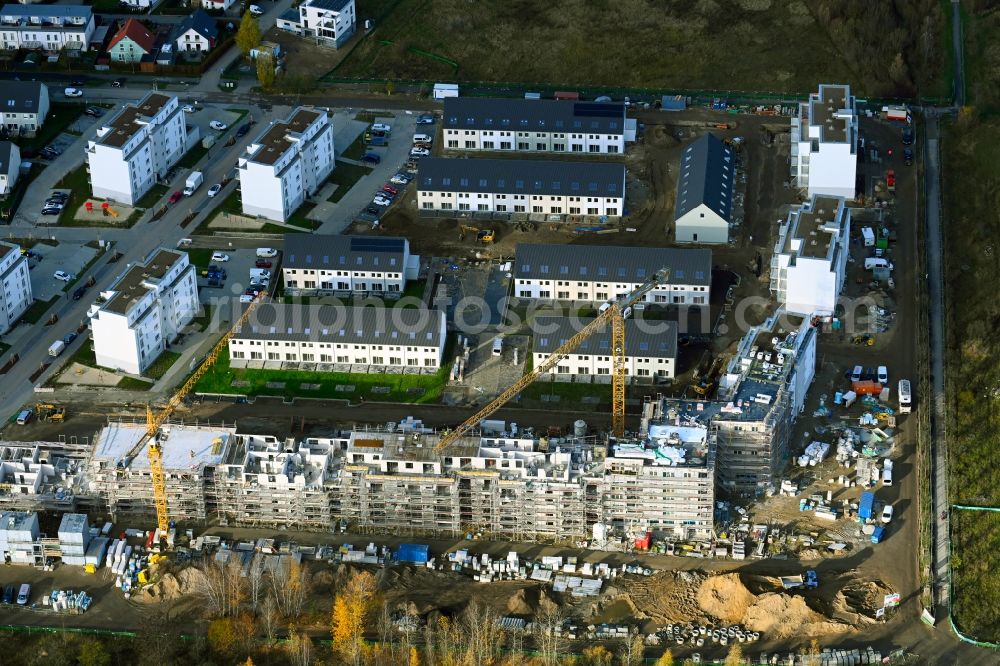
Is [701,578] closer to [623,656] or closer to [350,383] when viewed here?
[623,656]

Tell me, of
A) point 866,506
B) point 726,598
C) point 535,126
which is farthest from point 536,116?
point 726,598

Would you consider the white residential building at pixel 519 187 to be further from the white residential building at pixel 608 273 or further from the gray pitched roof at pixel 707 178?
the white residential building at pixel 608 273

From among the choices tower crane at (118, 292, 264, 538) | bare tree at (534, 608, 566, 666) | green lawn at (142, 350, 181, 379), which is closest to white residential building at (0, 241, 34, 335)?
green lawn at (142, 350, 181, 379)

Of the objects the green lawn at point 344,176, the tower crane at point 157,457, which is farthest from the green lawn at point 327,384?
the green lawn at point 344,176

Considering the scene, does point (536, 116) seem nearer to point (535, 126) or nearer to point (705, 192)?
point (535, 126)

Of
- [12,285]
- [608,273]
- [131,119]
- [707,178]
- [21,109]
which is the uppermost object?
[21,109]

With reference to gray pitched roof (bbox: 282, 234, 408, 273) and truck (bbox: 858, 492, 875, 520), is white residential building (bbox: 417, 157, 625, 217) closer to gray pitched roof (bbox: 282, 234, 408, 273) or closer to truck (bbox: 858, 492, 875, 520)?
gray pitched roof (bbox: 282, 234, 408, 273)

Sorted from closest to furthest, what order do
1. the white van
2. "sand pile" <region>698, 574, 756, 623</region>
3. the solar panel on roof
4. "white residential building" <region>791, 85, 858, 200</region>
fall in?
"sand pile" <region>698, 574, 756, 623</region> → the white van → the solar panel on roof → "white residential building" <region>791, 85, 858, 200</region>
